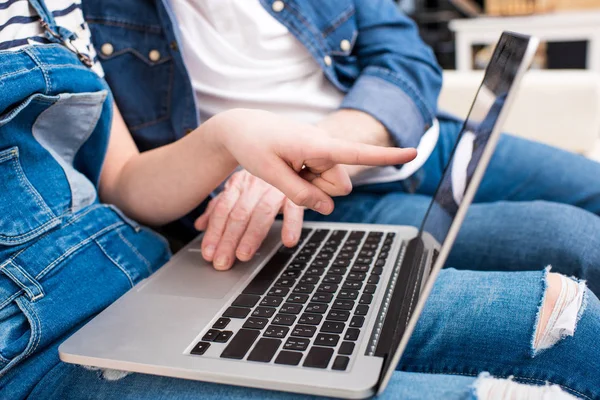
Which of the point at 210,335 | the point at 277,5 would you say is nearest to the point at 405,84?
the point at 277,5

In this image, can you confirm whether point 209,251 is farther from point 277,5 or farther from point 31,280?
point 277,5

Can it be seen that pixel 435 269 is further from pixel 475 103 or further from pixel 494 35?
pixel 494 35

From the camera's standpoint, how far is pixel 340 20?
89 cm

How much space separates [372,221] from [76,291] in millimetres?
442

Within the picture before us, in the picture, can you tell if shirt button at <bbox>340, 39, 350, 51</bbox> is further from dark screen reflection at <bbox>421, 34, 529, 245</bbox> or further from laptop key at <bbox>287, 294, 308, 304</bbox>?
laptop key at <bbox>287, 294, 308, 304</bbox>

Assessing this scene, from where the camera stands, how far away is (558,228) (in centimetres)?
73

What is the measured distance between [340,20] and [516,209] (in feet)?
1.31

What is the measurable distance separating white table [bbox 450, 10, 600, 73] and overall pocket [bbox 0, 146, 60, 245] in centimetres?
205

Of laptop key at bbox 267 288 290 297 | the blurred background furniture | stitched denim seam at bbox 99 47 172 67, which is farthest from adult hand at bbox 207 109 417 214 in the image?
the blurred background furniture

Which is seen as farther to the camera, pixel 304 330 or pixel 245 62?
Answer: pixel 245 62

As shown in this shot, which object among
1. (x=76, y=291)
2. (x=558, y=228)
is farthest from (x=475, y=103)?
(x=76, y=291)

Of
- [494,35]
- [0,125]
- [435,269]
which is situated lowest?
[494,35]

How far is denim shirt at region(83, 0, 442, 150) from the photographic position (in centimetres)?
81

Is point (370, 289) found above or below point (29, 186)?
below
